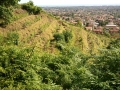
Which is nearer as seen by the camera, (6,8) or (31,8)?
(6,8)

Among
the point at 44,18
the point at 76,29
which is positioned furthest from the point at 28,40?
the point at 76,29

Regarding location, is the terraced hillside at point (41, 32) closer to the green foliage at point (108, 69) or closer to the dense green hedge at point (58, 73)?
the dense green hedge at point (58, 73)

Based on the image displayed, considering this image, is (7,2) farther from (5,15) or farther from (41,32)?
(41,32)

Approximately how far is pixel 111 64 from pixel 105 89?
1004 mm

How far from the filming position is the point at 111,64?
8664 millimetres

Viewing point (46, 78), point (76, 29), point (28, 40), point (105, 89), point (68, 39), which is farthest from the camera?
point (76, 29)

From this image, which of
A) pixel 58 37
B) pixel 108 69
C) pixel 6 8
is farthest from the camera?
pixel 58 37

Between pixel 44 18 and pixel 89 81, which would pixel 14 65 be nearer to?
pixel 89 81

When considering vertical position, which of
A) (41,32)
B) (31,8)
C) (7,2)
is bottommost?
(41,32)

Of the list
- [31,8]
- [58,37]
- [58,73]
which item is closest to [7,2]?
[58,37]

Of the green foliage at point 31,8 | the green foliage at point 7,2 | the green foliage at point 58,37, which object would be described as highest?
the green foliage at point 7,2

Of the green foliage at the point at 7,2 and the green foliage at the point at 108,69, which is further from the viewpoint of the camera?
the green foliage at the point at 7,2

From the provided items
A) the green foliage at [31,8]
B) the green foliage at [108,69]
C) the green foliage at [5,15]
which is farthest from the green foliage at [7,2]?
the green foliage at [108,69]

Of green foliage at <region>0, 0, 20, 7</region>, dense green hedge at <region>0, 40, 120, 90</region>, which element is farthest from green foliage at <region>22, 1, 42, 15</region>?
dense green hedge at <region>0, 40, 120, 90</region>
